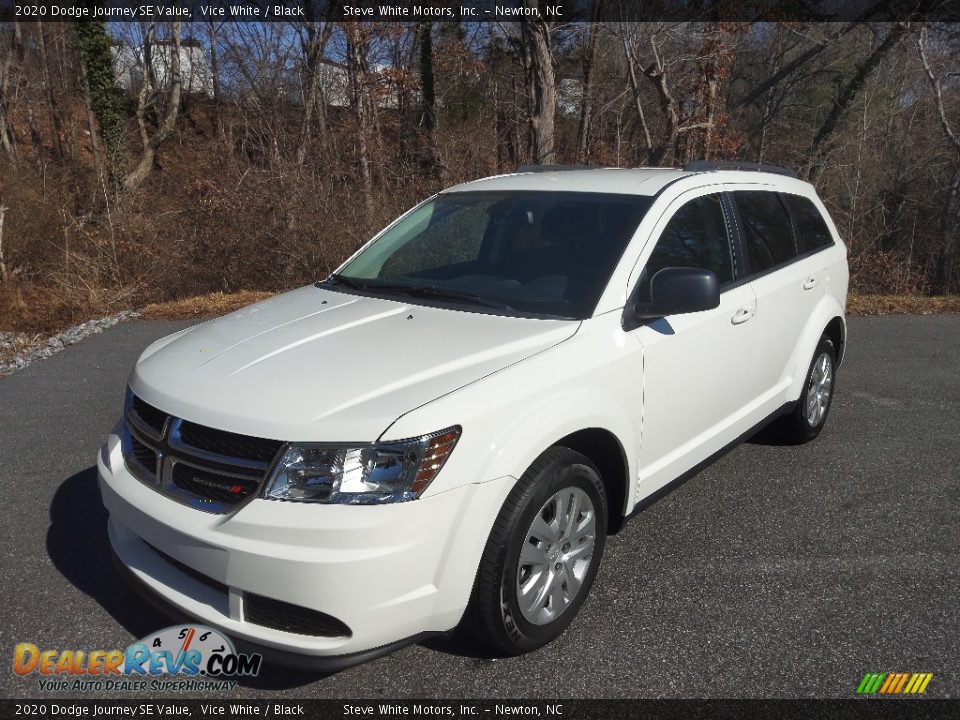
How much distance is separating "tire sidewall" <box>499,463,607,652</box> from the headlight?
0.45 m

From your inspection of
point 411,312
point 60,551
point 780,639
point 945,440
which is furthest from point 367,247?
point 945,440

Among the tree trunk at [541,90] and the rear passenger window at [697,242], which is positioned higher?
the tree trunk at [541,90]

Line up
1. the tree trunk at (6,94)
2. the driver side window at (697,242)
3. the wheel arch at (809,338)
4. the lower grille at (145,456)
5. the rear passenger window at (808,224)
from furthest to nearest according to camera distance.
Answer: the tree trunk at (6,94) → the rear passenger window at (808,224) → the wheel arch at (809,338) → the driver side window at (697,242) → the lower grille at (145,456)

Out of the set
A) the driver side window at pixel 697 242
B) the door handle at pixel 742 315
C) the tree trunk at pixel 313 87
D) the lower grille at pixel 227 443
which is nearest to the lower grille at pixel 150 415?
the lower grille at pixel 227 443

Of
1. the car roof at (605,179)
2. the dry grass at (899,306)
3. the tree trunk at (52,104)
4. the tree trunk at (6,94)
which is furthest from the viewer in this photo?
the tree trunk at (52,104)

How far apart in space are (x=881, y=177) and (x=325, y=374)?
65.2ft

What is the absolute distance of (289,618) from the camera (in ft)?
7.86

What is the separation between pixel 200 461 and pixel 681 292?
1.98 metres

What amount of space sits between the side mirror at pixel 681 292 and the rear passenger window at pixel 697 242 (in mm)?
229

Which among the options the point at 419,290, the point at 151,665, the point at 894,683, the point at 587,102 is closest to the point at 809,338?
the point at 894,683

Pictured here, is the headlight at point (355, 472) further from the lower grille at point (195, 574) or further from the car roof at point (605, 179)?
the car roof at point (605, 179)

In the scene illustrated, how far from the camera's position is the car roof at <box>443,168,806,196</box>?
3.81m

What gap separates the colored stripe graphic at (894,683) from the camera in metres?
2.66

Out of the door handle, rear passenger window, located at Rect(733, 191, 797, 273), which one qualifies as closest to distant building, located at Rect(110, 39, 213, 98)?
rear passenger window, located at Rect(733, 191, 797, 273)
